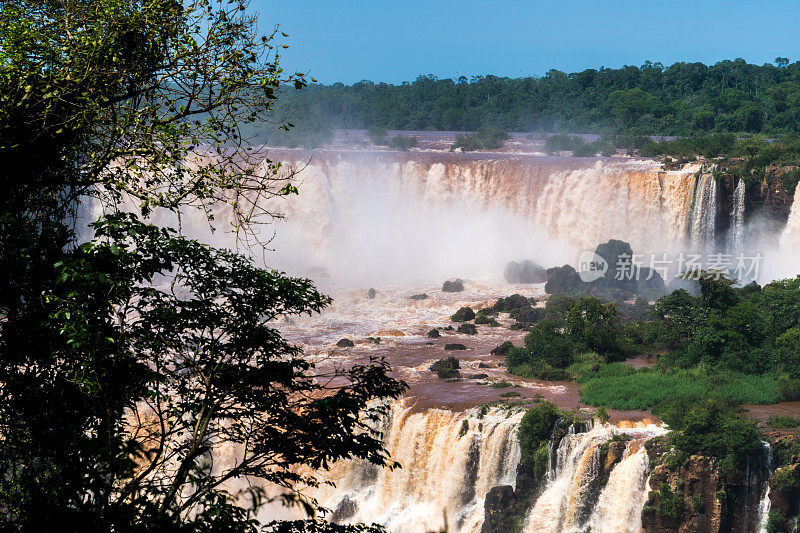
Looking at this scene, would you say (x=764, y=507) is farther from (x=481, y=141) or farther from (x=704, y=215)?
(x=481, y=141)

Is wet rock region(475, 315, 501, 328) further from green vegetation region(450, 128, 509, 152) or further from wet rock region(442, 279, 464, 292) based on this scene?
green vegetation region(450, 128, 509, 152)

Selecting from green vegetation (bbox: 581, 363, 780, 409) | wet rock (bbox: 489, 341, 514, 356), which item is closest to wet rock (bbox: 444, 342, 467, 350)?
wet rock (bbox: 489, 341, 514, 356)

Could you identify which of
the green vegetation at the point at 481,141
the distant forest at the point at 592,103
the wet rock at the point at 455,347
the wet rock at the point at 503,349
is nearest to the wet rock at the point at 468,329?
the wet rock at the point at 455,347

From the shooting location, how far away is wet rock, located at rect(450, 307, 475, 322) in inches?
1017

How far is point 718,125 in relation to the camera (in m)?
43.9

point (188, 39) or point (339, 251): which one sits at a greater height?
point (188, 39)

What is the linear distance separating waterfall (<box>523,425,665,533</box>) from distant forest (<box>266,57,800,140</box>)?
3084 centimetres

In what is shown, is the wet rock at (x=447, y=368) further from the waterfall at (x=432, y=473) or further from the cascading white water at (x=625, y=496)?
the cascading white water at (x=625, y=496)

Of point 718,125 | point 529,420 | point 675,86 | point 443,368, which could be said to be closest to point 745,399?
point 529,420

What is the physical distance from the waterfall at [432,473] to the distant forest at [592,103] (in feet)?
101

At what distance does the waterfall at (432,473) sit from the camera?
16.1 metres

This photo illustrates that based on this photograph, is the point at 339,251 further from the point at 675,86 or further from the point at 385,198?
the point at 675,86

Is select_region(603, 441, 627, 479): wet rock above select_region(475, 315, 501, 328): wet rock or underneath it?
underneath

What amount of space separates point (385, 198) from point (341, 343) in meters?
15.8
